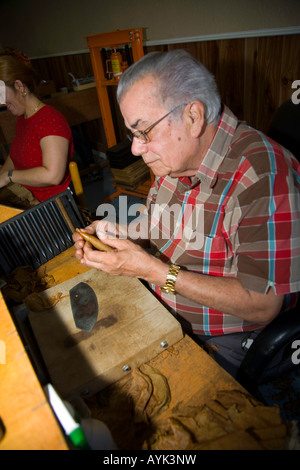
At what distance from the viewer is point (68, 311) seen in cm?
100

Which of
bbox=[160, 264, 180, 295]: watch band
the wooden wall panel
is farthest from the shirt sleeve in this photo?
the wooden wall panel

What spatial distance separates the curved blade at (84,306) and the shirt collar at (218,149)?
63 centimetres

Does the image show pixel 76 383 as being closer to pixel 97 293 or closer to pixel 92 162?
pixel 97 293

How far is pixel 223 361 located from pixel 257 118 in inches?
101

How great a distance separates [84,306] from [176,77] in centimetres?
86

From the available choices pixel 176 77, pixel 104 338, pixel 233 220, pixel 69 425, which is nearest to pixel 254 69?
pixel 176 77

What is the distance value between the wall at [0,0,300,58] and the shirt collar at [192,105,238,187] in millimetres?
1876

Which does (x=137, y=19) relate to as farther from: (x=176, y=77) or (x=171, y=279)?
(x=171, y=279)

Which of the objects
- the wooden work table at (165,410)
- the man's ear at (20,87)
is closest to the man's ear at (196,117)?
the wooden work table at (165,410)

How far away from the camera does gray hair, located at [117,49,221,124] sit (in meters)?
0.90

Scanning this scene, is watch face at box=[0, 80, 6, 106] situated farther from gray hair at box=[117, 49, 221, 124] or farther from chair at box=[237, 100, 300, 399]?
chair at box=[237, 100, 300, 399]

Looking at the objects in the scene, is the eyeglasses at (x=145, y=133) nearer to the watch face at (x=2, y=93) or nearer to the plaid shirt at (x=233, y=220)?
the plaid shirt at (x=233, y=220)

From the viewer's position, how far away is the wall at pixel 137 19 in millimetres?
2354
